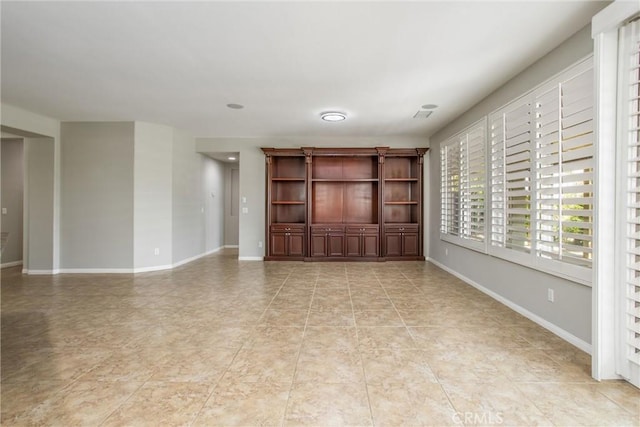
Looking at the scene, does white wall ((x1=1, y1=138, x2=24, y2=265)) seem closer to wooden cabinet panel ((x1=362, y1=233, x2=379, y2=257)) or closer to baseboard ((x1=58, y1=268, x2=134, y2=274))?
baseboard ((x1=58, y1=268, x2=134, y2=274))

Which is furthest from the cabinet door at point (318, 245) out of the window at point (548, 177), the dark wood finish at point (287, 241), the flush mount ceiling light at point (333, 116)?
the window at point (548, 177)

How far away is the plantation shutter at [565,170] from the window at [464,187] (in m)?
1.22

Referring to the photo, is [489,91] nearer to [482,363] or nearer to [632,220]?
[632,220]

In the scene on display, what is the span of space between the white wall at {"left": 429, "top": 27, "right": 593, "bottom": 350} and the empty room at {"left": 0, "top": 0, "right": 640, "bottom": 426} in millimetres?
26

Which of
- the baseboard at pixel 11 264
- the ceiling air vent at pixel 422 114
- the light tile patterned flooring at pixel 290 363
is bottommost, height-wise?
the light tile patterned flooring at pixel 290 363

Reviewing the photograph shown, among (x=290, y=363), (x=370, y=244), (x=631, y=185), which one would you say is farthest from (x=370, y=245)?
(x=631, y=185)

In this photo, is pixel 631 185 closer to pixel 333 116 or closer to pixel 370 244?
pixel 333 116

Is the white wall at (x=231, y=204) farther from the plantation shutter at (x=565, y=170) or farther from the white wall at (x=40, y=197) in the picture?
the plantation shutter at (x=565, y=170)

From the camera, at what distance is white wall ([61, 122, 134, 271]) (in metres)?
5.43

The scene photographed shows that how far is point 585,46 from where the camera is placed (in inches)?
98.0

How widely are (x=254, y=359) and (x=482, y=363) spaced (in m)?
1.75

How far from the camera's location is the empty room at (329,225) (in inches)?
75.3

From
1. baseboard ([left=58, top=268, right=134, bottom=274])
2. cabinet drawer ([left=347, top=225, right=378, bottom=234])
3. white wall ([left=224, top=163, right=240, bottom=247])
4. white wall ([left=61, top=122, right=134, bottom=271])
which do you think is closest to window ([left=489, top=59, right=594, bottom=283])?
cabinet drawer ([left=347, top=225, right=378, bottom=234])

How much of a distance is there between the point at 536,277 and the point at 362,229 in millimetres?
3685
